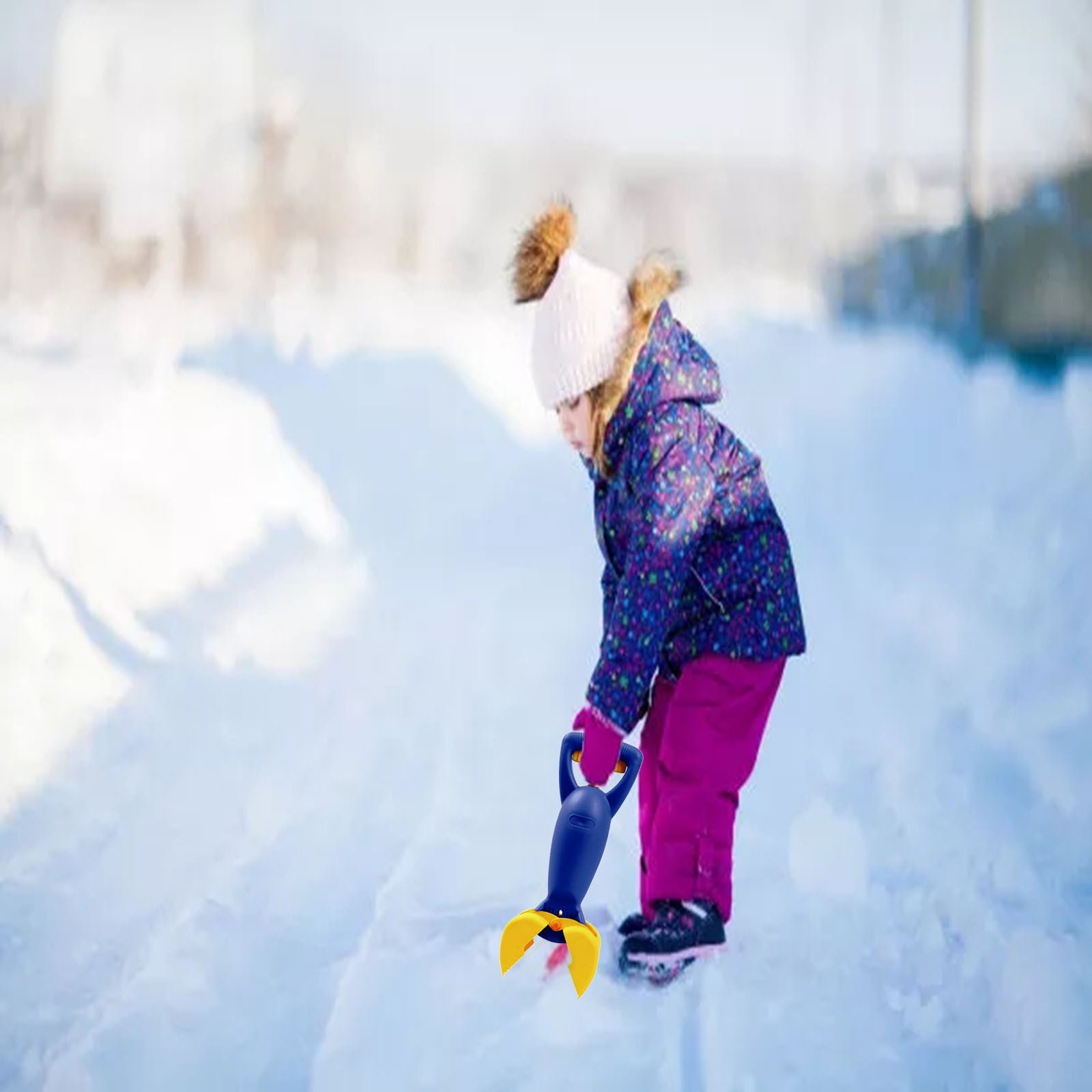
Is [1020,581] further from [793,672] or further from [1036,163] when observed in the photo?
[1036,163]

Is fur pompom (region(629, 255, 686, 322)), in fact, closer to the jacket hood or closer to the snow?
the jacket hood

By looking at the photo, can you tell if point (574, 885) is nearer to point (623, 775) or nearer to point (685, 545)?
point (623, 775)

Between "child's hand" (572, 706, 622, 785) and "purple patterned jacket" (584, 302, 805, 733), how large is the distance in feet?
0.05

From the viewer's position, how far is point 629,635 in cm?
184

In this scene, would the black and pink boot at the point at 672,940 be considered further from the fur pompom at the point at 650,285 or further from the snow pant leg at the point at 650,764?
the fur pompom at the point at 650,285

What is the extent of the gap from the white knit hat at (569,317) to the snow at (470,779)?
0.95 metres

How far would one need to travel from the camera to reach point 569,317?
76.3 inches

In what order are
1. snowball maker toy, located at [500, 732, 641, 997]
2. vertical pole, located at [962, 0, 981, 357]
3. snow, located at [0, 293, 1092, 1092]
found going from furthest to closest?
vertical pole, located at [962, 0, 981, 357]
snow, located at [0, 293, 1092, 1092]
snowball maker toy, located at [500, 732, 641, 997]

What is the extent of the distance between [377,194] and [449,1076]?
1200 cm

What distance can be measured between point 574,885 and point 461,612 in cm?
249

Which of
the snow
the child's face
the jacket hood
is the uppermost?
the jacket hood

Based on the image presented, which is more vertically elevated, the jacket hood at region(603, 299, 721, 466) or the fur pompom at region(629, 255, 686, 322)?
the fur pompom at region(629, 255, 686, 322)

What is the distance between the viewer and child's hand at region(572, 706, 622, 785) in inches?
71.9

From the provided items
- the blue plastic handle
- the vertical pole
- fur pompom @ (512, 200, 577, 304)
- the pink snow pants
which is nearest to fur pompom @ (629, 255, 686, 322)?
fur pompom @ (512, 200, 577, 304)
